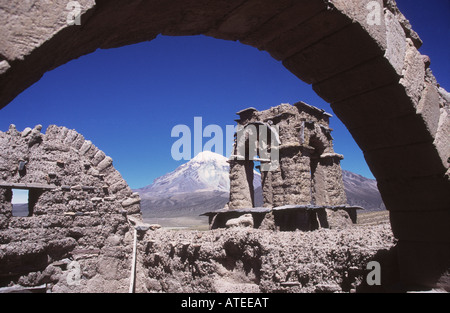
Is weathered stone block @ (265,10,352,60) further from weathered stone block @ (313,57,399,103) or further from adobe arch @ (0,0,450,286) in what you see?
weathered stone block @ (313,57,399,103)

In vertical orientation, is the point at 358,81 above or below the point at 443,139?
above

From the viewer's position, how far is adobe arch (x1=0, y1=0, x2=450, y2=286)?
137 cm

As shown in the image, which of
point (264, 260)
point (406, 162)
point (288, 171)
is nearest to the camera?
point (406, 162)

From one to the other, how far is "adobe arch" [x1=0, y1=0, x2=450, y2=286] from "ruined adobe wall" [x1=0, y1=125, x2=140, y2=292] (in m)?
4.63

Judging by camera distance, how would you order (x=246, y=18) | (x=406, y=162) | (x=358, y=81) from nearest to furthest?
(x=246, y=18), (x=358, y=81), (x=406, y=162)

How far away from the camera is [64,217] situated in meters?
5.73

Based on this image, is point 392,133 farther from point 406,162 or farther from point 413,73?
point 413,73

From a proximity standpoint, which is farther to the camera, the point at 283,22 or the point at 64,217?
the point at 64,217

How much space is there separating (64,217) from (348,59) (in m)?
5.53

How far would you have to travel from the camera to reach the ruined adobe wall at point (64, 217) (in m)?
5.15

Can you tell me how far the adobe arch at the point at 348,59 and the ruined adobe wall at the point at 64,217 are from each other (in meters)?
4.63

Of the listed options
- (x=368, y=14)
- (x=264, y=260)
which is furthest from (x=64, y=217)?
(x=368, y=14)

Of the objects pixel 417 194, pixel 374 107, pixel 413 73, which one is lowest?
pixel 417 194

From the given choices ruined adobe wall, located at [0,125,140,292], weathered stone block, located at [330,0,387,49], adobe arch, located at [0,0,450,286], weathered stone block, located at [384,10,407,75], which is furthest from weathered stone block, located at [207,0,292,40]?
ruined adobe wall, located at [0,125,140,292]
